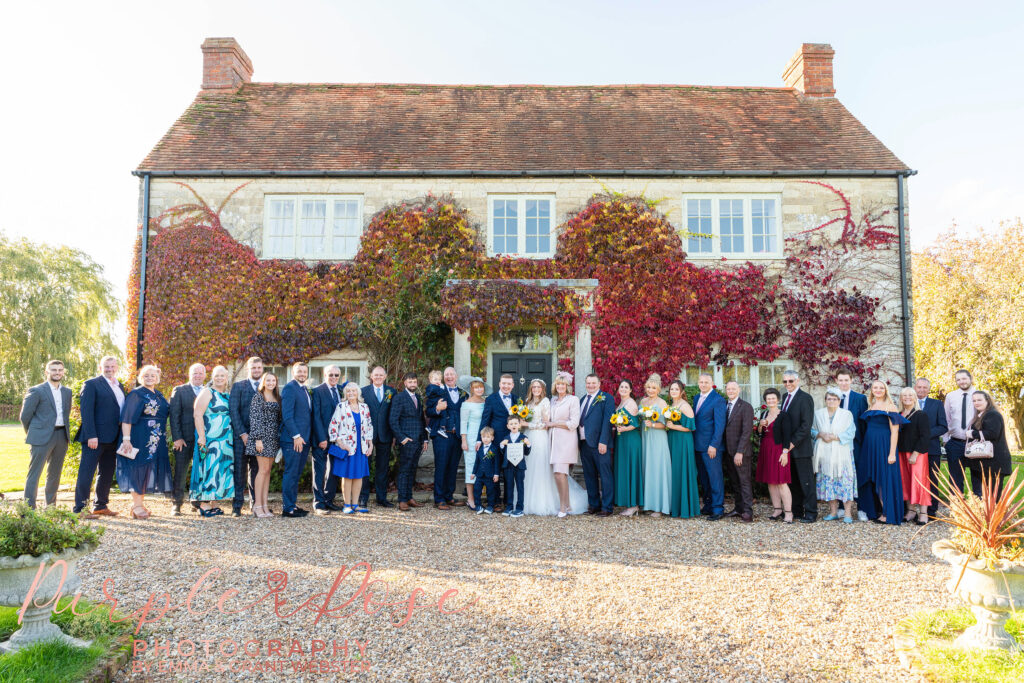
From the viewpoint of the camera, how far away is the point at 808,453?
26.4 feet

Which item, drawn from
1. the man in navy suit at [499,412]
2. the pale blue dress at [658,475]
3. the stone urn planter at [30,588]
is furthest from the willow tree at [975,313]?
the stone urn planter at [30,588]

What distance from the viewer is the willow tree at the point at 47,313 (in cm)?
2367

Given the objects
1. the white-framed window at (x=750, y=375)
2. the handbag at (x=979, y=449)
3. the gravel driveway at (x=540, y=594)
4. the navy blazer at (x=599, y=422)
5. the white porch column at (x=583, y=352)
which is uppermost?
the white porch column at (x=583, y=352)

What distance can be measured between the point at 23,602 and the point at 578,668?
3.02 metres

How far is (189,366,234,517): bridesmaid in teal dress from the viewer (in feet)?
26.3

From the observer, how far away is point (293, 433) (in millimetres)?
8156

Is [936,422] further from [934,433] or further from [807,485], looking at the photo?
[807,485]

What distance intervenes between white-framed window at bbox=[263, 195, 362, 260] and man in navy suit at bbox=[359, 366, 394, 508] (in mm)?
4887

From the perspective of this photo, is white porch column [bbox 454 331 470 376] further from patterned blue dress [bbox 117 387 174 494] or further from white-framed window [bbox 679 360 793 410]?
patterned blue dress [bbox 117 387 174 494]

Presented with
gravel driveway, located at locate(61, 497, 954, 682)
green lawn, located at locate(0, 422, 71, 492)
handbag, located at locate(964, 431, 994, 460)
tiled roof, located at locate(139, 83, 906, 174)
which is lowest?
green lawn, located at locate(0, 422, 71, 492)

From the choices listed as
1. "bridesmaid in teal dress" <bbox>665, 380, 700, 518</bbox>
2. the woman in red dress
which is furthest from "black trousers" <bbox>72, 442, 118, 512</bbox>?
the woman in red dress

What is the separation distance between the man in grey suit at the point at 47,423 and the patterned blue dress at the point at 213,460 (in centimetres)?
161

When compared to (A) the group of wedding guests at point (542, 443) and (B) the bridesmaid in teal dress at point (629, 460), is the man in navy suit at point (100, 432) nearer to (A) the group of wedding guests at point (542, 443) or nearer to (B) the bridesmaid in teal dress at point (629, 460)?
(A) the group of wedding guests at point (542, 443)

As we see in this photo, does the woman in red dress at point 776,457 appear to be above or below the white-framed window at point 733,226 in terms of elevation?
below
